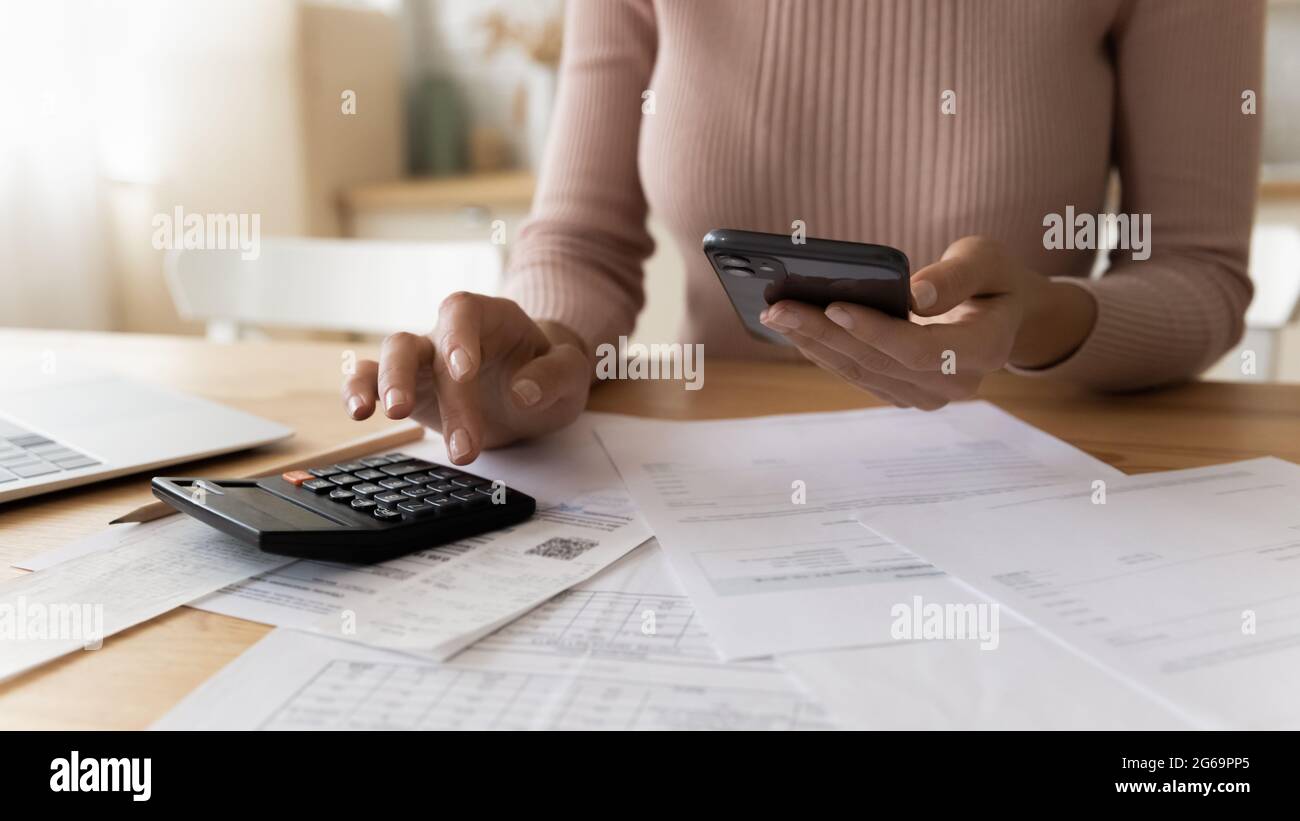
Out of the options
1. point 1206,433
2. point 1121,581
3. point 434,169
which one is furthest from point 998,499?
point 434,169

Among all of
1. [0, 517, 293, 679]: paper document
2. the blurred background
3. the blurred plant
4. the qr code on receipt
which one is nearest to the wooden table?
[0, 517, 293, 679]: paper document

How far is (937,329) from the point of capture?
54 centimetres

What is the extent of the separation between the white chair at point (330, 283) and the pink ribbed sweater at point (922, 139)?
298 millimetres

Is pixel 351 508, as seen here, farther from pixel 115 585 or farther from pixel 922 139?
pixel 922 139

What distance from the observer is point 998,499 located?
1.67ft

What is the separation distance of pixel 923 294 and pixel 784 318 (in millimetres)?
72

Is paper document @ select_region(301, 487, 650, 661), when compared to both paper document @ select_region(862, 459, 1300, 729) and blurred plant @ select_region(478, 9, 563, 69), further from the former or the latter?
blurred plant @ select_region(478, 9, 563, 69)

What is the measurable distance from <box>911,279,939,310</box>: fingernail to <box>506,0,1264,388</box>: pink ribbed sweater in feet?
0.80

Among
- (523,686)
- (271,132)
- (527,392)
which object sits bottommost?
(523,686)

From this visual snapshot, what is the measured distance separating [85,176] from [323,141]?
1.62ft

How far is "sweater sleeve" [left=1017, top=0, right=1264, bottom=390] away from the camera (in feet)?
2.43

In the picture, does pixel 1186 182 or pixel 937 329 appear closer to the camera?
pixel 937 329

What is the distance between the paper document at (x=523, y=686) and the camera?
307 mm


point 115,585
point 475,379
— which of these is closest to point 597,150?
point 475,379
